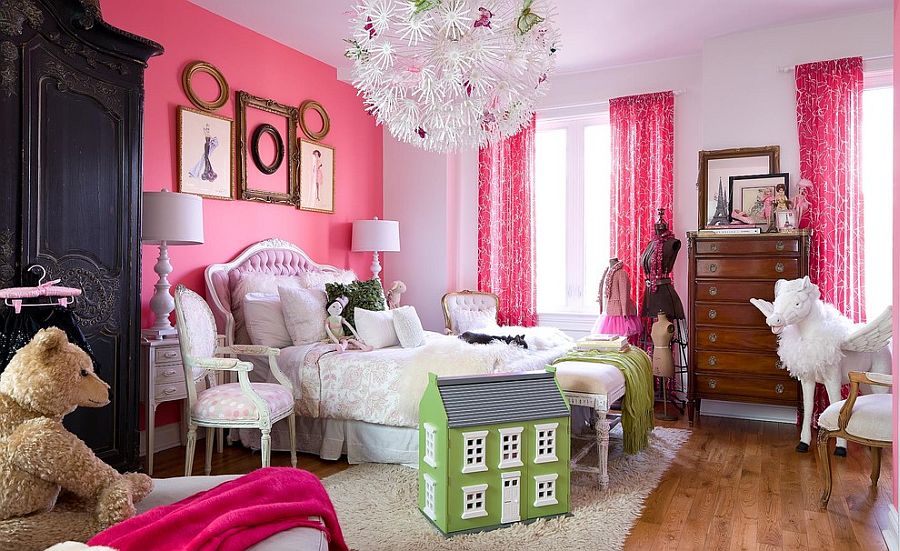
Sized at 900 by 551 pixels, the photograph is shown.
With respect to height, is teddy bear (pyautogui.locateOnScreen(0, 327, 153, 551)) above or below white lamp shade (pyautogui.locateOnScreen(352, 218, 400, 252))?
below

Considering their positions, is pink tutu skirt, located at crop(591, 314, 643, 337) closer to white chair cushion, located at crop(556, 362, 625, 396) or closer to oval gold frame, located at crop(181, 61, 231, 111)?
white chair cushion, located at crop(556, 362, 625, 396)

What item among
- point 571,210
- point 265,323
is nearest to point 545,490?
point 265,323

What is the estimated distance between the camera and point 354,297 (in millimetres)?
4688

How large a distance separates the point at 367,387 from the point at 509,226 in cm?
296

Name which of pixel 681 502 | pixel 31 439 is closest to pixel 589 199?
pixel 681 502

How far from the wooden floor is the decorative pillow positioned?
105 cm

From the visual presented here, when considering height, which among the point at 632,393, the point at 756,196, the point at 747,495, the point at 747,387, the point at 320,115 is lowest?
the point at 747,495

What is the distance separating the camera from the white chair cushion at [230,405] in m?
3.41

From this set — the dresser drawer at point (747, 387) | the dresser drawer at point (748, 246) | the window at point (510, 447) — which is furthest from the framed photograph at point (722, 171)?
the window at point (510, 447)

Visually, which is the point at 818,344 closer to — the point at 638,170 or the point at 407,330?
the point at 638,170

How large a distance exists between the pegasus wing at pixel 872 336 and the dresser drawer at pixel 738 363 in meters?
0.55

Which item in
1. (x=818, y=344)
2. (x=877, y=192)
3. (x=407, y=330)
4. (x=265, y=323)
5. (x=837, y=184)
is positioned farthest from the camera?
(x=877, y=192)

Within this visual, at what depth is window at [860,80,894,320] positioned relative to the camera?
16.4 feet

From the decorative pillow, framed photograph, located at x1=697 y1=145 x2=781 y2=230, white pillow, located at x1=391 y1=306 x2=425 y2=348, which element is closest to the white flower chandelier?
white pillow, located at x1=391 y1=306 x2=425 y2=348
